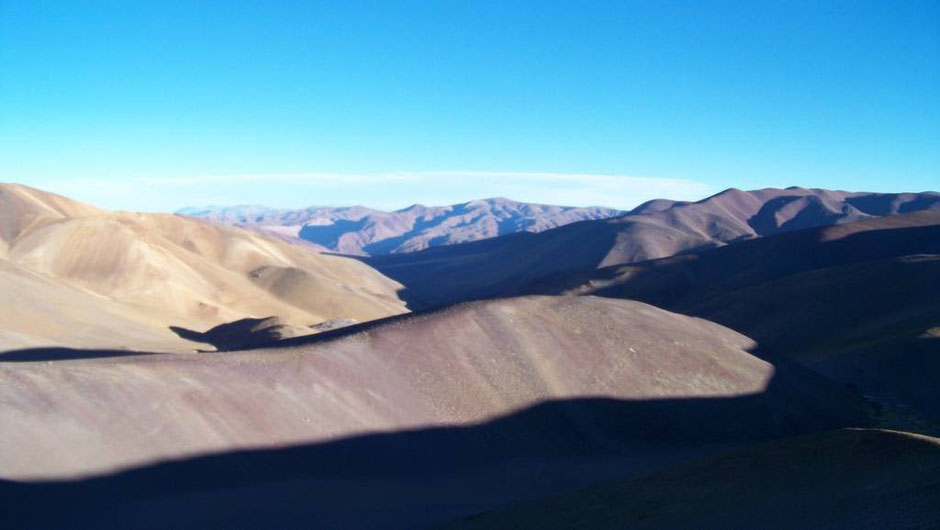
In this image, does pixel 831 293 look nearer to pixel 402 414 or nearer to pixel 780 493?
pixel 402 414

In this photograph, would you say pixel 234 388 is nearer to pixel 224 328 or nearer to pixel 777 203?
pixel 224 328

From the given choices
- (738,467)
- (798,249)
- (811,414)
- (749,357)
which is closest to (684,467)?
(738,467)

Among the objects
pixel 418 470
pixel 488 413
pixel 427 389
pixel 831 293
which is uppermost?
pixel 831 293

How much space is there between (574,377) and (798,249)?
68387 millimetres

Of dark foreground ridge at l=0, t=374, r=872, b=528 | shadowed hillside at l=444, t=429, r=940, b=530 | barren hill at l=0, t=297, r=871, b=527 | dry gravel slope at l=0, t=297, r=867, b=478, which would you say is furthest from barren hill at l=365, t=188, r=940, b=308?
shadowed hillside at l=444, t=429, r=940, b=530

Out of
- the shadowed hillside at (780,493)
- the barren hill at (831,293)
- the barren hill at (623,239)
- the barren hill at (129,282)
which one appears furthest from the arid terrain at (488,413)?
the barren hill at (623,239)

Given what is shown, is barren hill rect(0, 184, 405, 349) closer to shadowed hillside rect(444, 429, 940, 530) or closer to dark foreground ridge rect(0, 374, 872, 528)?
dark foreground ridge rect(0, 374, 872, 528)

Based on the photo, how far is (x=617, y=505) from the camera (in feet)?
55.1

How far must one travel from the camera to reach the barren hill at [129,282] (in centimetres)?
4981

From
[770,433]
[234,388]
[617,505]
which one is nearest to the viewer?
[617,505]

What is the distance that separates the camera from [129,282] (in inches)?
2662

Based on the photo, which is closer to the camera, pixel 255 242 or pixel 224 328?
pixel 224 328

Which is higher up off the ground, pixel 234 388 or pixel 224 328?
pixel 234 388

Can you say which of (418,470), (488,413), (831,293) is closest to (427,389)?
(488,413)
